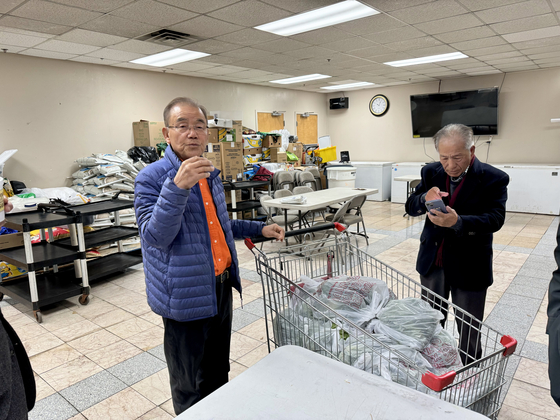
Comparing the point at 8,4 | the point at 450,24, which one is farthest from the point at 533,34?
the point at 8,4

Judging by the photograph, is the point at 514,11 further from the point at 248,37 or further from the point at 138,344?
the point at 138,344

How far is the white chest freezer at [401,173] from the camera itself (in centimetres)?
921

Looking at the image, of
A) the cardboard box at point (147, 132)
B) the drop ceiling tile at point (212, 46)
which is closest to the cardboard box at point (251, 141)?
the cardboard box at point (147, 132)

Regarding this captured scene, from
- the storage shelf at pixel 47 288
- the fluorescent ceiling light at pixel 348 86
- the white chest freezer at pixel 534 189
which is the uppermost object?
the fluorescent ceiling light at pixel 348 86

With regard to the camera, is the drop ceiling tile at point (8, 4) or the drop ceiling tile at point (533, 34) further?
the drop ceiling tile at point (533, 34)

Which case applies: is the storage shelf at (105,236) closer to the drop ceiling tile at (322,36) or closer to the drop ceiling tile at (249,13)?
the drop ceiling tile at (249,13)

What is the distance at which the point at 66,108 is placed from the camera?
608cm

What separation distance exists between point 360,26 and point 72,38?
3498mm

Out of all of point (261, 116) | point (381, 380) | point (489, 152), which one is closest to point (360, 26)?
point (381, 380)

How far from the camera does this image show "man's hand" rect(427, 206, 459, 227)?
72.0 inches

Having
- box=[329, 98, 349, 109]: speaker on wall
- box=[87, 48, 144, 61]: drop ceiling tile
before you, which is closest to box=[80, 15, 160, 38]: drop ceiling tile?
box=[87, 48, 144, 61]: drop ceiling tile

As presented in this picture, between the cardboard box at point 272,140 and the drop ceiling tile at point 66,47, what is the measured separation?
4.05 meters

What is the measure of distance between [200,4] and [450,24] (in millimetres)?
2959

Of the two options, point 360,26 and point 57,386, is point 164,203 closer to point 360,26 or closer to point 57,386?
point 57,386
